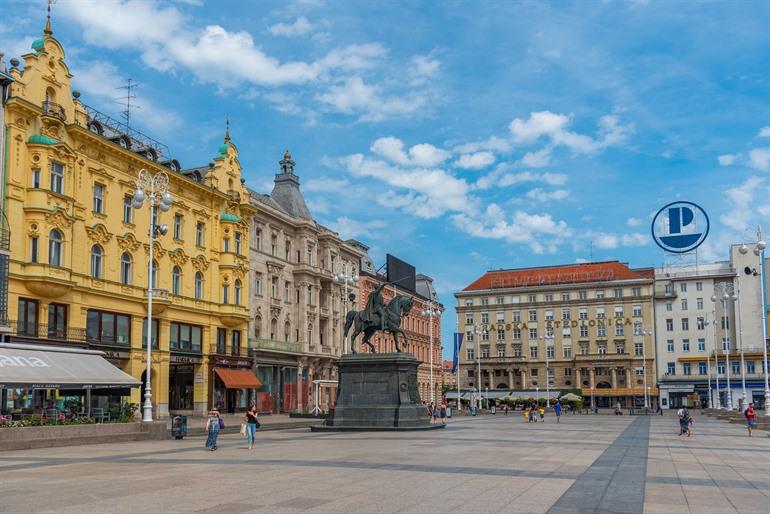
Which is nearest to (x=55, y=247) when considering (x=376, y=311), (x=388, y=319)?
(x=376, y=311)

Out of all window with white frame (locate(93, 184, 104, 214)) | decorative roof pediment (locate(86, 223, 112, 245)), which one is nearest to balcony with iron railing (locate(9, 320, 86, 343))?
decorative roof pediment (locate(86, 223, 112, 245))

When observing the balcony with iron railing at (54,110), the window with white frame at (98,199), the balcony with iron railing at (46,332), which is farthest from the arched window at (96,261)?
the balcony with iron railing at (54,110)

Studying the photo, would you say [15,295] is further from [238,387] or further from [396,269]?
[396,269]

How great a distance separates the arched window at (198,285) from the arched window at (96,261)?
10637 millimetres

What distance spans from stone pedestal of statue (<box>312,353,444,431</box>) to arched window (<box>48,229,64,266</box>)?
1749 centimetres

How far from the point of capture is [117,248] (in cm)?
4988

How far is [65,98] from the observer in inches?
1791

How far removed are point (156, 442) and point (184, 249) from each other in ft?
89.6

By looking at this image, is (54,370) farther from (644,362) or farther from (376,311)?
(644,362)

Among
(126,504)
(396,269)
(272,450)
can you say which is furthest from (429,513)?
(396,269)

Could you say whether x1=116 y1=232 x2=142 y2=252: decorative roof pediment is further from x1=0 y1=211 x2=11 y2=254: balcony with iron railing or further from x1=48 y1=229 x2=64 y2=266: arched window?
x1=0 y1=211 x2=11 y2=254: balcony with iron railing

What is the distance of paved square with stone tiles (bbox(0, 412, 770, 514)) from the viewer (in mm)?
13125

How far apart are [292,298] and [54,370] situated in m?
41.8

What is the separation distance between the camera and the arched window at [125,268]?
5038 cm
